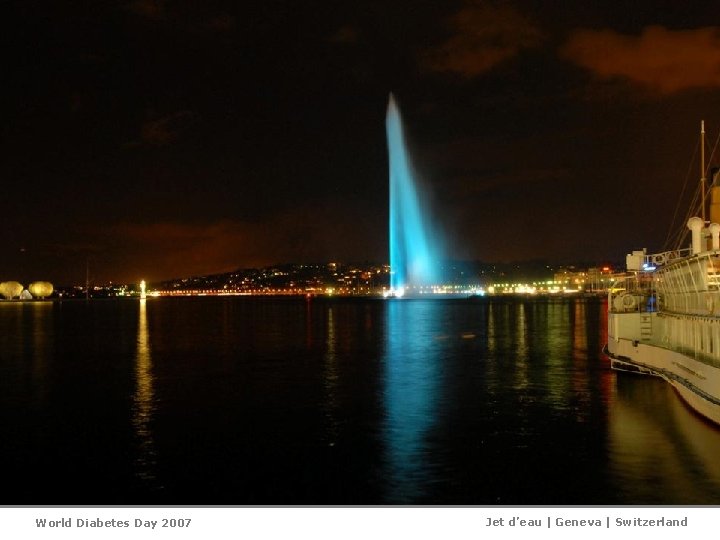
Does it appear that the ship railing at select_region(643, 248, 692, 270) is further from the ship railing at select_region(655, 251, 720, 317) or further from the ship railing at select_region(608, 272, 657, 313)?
the ship railing at select_region(608, 272, 657, 313)

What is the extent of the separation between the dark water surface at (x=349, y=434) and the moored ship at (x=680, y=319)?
3.41 ft

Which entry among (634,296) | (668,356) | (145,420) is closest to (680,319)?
(668,356)

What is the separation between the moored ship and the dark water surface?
3.41 feet

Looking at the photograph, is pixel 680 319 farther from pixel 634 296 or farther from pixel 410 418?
pixel 410 418

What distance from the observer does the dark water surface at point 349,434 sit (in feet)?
59.6

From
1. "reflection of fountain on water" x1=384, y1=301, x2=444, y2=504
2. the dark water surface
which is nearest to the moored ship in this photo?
the dark water surface

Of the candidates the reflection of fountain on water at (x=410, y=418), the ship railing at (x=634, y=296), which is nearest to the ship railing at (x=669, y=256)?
the ship railing at (x=634, y=296)

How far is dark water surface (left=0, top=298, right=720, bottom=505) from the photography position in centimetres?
1816

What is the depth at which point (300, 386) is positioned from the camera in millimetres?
36219

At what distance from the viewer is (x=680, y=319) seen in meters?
30.0

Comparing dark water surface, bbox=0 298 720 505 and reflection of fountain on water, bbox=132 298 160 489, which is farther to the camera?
reflection of fountain on water, bbox=132 298 160 489

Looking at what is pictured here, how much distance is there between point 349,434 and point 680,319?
1319 centimetres

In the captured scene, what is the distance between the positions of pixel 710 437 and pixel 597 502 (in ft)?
22.9
